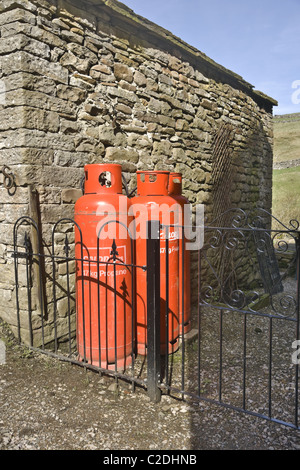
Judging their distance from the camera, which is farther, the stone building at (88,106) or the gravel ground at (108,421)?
the stone building at (88,106)

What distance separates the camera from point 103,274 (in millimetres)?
3143

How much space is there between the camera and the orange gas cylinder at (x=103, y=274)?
3133 millimetres

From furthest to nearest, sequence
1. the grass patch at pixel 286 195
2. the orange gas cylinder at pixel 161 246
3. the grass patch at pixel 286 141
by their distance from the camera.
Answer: the grass patch at pixel 286 141 < the grass patch at pixel 286 195 < the orange gas cylinder at pixel 161 246

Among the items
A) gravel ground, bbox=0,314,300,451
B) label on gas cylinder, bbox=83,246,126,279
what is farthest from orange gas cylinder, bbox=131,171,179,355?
gravel ground, bbox=0,314,300,451

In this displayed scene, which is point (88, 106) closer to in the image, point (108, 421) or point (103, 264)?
point (103, 264)

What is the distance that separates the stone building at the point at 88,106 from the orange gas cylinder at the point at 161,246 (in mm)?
716

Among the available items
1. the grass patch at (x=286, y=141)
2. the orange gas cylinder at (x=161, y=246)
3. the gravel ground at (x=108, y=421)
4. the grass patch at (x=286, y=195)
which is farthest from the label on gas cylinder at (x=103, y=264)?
the grass patch at (x=286, y=141)

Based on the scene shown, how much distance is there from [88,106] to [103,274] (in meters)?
1.81

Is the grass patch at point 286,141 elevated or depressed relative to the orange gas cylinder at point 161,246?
elevated

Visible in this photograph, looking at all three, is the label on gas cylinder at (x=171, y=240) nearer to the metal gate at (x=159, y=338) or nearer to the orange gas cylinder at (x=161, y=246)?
the orange gas cylinder at (x=161, y=246)

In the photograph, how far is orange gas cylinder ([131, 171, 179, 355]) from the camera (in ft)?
11.4
